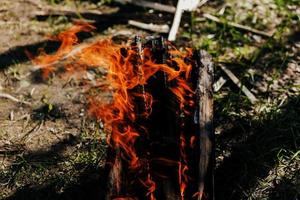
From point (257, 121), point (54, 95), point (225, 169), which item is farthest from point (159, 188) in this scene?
point (54, 95)

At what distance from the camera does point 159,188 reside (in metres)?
4.35

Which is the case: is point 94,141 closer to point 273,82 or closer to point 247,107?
point 247,107

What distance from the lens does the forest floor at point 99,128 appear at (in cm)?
510

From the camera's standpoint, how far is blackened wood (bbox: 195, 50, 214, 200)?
4.31m

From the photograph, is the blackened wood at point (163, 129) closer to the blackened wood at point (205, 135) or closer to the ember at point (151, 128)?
the ember at point (151, 128)

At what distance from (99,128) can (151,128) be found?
1.62 metres

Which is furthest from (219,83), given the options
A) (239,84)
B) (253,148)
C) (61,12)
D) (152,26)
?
(61,12)

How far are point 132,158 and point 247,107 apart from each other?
2.36 meters

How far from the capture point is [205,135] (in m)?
4.39

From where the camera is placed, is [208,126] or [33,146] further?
[33,146]

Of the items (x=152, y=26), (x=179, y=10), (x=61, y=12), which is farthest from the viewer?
(x=61, y=12)

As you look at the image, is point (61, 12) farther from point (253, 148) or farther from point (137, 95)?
point (253, 148)

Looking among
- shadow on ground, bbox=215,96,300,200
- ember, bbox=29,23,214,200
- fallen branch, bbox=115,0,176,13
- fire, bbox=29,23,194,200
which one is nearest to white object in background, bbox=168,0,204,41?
fallen branch, bbox=115,0,176,13

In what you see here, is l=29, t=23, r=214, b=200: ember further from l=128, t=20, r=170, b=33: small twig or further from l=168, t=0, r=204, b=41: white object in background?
l=128, t=20, r=170, b=33: small twig
